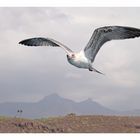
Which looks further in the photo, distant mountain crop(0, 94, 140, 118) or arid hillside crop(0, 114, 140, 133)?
arid hillside crop(0, 114, 140, 133)

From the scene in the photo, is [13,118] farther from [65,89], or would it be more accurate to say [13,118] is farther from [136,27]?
[136,27]

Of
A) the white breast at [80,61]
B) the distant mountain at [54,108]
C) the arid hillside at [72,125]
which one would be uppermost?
the white breast at [80,61]

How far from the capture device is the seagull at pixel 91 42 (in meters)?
4.29

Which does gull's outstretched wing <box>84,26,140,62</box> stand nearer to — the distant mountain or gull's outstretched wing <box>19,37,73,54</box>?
gull's outstretched wing <box>19,37,73,54</box>

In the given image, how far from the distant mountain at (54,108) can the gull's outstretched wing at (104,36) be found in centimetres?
51

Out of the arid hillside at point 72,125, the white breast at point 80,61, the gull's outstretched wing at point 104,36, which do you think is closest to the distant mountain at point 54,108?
the arid hillside at point 72,125

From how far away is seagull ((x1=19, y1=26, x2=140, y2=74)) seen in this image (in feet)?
14.1

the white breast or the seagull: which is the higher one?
the seagull

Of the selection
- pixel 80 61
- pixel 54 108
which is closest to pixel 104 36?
pixel 80 61

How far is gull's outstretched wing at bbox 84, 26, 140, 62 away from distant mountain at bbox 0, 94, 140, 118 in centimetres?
51

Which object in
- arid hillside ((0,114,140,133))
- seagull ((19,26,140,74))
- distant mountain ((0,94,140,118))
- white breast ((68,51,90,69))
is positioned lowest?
arid hillside ((0,114,140,133))

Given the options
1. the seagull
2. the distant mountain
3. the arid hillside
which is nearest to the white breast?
the seagull

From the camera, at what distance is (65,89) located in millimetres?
4359

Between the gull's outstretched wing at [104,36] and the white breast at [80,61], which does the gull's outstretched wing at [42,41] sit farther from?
the gull's outstretched wing at [104,36]
